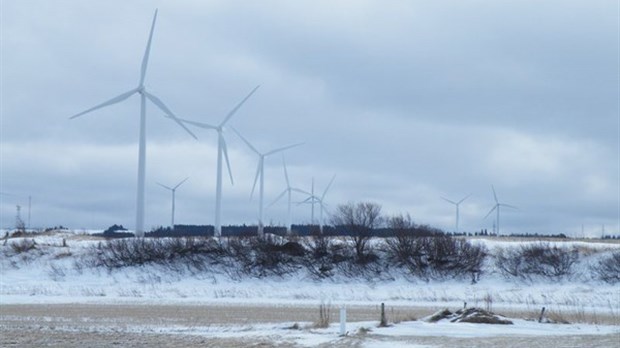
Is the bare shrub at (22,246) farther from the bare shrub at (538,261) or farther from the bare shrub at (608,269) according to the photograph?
the bare shrub at (608,269)

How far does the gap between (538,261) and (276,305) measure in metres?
29.2

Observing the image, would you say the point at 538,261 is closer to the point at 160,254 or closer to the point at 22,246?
the point at 160,254

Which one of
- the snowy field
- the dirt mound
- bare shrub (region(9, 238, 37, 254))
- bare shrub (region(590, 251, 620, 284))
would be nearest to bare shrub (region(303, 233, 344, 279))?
the snowy field

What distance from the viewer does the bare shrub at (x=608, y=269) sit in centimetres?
7444

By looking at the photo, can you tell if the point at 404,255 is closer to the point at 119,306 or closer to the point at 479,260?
the point at 479,260

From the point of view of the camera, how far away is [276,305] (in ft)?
187

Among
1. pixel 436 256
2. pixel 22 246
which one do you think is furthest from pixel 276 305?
pixel 22 246

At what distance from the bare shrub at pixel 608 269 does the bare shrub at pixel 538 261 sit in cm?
204

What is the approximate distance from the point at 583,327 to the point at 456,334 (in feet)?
20.3

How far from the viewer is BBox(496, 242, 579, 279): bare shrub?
77250 mm

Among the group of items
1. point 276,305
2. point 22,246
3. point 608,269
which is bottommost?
point 276,305

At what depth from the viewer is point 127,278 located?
82875 millimetres

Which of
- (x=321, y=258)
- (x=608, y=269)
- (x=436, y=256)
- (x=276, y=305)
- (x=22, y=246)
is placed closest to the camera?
(x=276, y=305)

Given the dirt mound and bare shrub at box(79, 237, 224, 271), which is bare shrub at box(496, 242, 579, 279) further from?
the dirt mound
